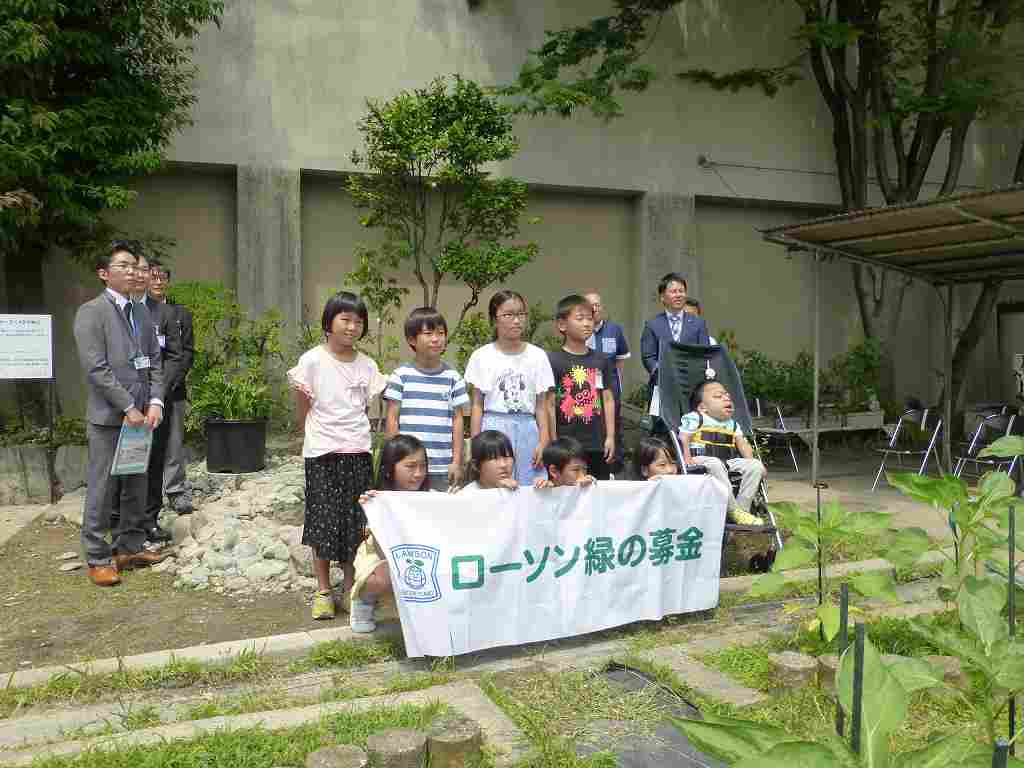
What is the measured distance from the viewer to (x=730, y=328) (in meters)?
11.9

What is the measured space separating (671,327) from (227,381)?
4.03m

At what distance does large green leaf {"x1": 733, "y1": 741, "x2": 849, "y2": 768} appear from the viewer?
1035mm

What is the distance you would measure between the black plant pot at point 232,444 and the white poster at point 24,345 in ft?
4.51

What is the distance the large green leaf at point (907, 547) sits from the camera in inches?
128

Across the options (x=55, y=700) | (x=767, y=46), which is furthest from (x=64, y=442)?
(x=767, y=46)

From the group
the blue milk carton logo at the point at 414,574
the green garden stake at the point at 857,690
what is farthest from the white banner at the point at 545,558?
the green garden stake at the point at 857,690

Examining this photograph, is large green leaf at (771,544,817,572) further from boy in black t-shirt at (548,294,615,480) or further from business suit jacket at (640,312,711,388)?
business suit jacket at (640,312,711,388)

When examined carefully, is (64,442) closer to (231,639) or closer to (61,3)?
(61,3)

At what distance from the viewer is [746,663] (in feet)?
12.0

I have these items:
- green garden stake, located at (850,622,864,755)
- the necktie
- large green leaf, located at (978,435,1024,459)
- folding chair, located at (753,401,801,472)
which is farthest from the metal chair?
green garden stake, located at (850,622,864,755)

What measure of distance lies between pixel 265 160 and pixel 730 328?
6544 millimetres

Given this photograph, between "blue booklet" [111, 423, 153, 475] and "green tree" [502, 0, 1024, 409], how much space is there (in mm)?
5324

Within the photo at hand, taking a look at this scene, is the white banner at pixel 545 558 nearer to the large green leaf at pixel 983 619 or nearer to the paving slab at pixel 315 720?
the paving slab at pixel 315 720

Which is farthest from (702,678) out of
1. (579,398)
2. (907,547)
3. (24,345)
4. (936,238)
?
(24,345)
